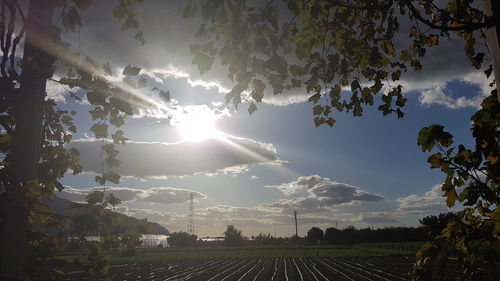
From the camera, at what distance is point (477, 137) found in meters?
1.94

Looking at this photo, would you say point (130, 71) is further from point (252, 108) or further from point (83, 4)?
point (252, 108)

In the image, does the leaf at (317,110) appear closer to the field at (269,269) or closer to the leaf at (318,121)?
the leaf at (318,121)

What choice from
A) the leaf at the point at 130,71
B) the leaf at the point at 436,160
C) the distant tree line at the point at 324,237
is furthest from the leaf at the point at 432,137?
the distant tree line at the point at 324,237

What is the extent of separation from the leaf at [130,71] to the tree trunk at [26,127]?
17.9 inches

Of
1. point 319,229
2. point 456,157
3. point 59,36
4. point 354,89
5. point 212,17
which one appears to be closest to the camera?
point 456,157

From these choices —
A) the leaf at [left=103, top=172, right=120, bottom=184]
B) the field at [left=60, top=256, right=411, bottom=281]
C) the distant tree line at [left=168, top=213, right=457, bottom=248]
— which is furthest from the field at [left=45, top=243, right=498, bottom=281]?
the distant tree line at [left=168, top=213, right=457, bottom=248]

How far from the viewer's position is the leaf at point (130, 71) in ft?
8.45

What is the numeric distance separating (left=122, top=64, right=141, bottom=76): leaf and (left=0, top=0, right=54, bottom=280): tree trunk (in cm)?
45

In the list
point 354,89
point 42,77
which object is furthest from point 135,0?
point 354,89

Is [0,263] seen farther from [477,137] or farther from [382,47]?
[382,47]

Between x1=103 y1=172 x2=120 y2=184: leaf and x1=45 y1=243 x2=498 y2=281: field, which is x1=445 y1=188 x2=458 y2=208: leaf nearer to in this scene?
x1=45 y1=243 x2=498 y2=281: field

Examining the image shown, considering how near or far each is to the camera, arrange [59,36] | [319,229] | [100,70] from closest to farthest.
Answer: [59,36]
[100,70]
[319,229]

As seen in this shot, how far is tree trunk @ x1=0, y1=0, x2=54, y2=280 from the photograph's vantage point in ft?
6.89

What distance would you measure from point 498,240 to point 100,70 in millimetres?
2575
